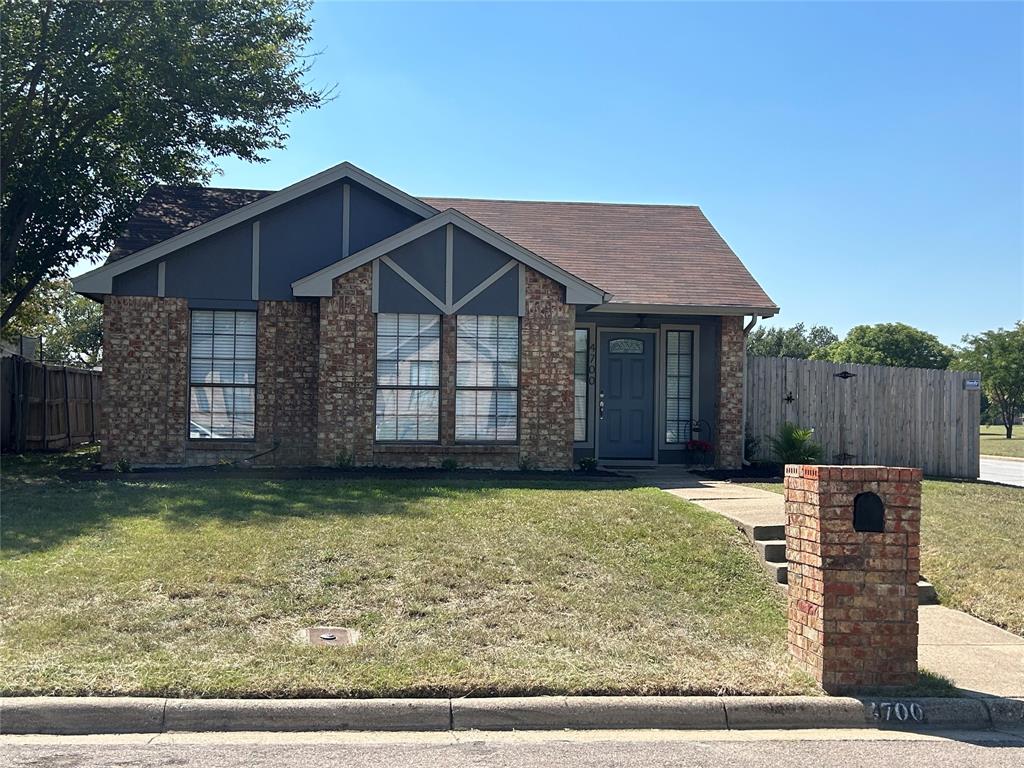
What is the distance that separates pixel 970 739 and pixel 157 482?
993 centimetres

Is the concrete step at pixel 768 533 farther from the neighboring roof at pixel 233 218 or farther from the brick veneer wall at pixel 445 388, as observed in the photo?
the neighboring roof at pixel 233 218

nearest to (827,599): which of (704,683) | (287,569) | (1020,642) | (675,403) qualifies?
(704,683)

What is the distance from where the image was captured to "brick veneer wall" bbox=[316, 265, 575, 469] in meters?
13.7

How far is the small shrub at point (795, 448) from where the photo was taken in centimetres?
1570

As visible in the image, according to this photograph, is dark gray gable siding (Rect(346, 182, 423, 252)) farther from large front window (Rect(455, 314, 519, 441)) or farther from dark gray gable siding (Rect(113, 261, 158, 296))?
dark gray gable siding (Rect(113, 261, 158, 296))

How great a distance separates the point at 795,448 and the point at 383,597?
10186 mm

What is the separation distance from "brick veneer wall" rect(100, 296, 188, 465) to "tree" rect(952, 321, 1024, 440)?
42298 millimetres

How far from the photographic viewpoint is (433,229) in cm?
1384

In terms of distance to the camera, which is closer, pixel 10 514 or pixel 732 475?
pixel 10 514

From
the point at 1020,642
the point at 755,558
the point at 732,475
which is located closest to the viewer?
the point at 1020,642

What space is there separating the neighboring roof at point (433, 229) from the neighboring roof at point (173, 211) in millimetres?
2627

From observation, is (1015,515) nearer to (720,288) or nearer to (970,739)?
(720,288)

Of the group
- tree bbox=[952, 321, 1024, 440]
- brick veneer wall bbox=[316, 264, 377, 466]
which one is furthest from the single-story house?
tree bbox=[952, 321, 1024, 440]

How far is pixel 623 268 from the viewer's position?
16719mm
